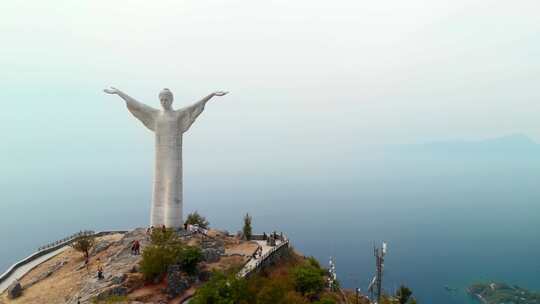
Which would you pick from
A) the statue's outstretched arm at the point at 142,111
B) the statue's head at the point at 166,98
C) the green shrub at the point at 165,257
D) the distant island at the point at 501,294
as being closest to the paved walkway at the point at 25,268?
the green shrub at the point at 165,257

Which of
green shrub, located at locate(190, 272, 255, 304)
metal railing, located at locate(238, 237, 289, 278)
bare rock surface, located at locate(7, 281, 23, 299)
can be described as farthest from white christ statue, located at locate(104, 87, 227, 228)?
green shrub, located at locate(190, 272, 255, 304)

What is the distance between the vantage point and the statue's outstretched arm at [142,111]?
2900 cm

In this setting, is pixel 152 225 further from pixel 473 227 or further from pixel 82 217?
pixel 82 217

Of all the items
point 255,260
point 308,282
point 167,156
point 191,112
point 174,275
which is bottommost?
point 308,282

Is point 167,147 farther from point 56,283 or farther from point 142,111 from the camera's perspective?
point 56,283

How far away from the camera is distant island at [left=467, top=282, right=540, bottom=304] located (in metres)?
83.4

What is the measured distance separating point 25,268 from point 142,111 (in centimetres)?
1397

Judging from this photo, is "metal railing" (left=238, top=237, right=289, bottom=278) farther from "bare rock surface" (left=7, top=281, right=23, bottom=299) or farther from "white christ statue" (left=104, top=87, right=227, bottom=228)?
"bare rock surface" (left=7, top=281, right=23, bottom=299)

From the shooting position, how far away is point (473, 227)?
173500mm

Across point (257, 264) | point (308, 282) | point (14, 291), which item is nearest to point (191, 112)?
point (257, 264)

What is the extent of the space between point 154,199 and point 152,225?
1883mm

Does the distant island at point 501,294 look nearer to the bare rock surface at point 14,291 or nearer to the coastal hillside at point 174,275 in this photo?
the coastal hillside at point 174,275

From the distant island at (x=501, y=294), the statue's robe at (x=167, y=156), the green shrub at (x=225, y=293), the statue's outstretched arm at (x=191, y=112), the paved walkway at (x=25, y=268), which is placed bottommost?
the distant island at (x=501, y=294)

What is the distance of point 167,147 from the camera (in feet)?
94.5
